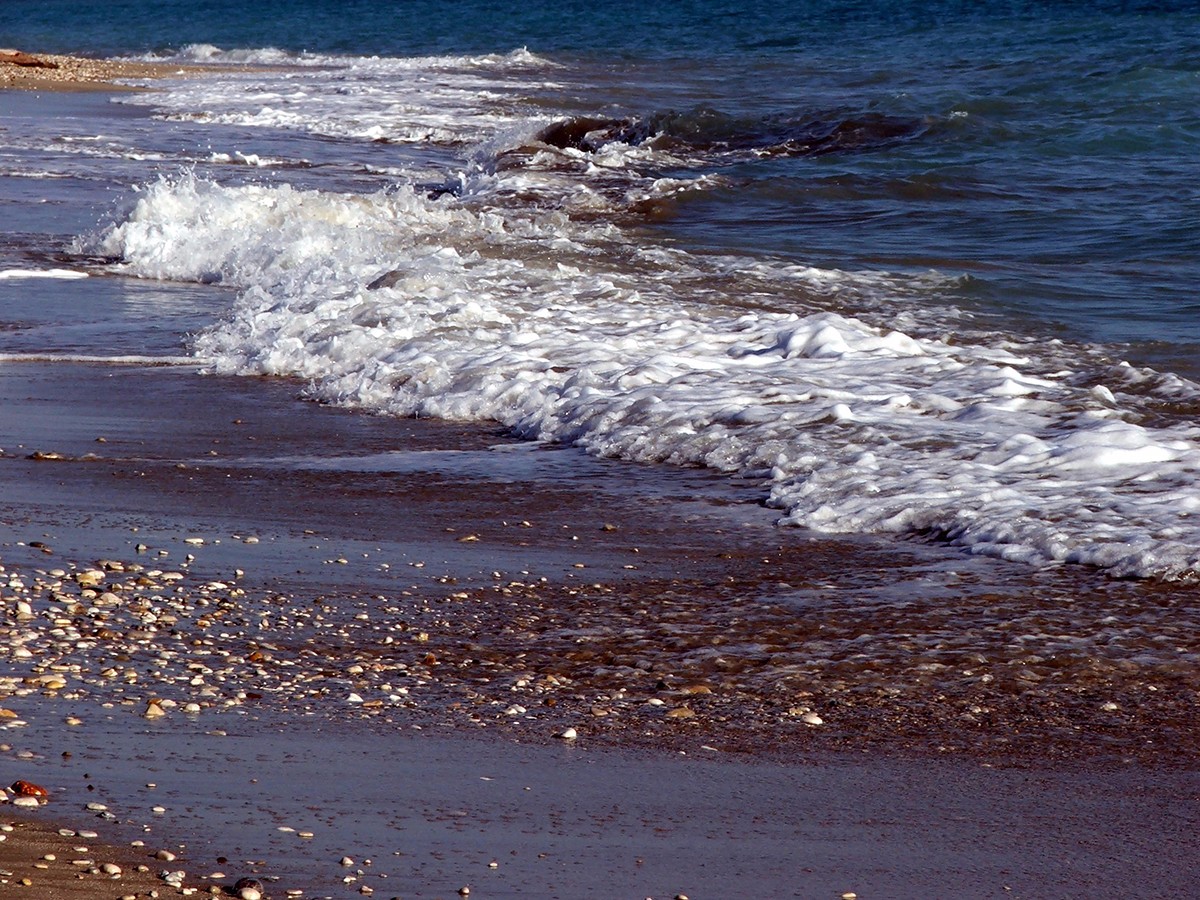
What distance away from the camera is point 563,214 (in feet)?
44.0

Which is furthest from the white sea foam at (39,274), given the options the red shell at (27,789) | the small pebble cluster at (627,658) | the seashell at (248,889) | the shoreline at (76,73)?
the shoreline at (76,73)

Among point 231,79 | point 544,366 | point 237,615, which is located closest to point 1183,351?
point 544,366

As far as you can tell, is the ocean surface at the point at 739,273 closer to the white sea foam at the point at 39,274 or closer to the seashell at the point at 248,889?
the white sea foam at the point at 39,274

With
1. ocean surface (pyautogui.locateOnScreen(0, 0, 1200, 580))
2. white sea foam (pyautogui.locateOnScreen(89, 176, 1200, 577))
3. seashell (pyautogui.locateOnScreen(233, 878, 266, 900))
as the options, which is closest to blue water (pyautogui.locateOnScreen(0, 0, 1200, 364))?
ocean surface (pyautogui.locateOnScreen(0, 0, 1200, 580))

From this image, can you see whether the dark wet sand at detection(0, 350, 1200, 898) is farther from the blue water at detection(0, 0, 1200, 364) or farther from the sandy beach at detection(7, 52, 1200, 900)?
the blue water at detection(0, 0, 1200, 364)

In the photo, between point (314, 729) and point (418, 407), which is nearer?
point (314, 729)

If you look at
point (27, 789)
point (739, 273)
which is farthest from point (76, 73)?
point (27, 789)

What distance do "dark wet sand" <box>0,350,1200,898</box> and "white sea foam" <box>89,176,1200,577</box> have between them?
0.38 m

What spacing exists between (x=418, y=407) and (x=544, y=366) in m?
0.74

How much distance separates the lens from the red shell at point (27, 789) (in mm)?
3044

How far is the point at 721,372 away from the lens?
773cm

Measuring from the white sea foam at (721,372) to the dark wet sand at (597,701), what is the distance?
15.1 inches

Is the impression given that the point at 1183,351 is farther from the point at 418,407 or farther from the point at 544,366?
the point at 418,407

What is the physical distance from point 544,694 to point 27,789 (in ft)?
4.44
